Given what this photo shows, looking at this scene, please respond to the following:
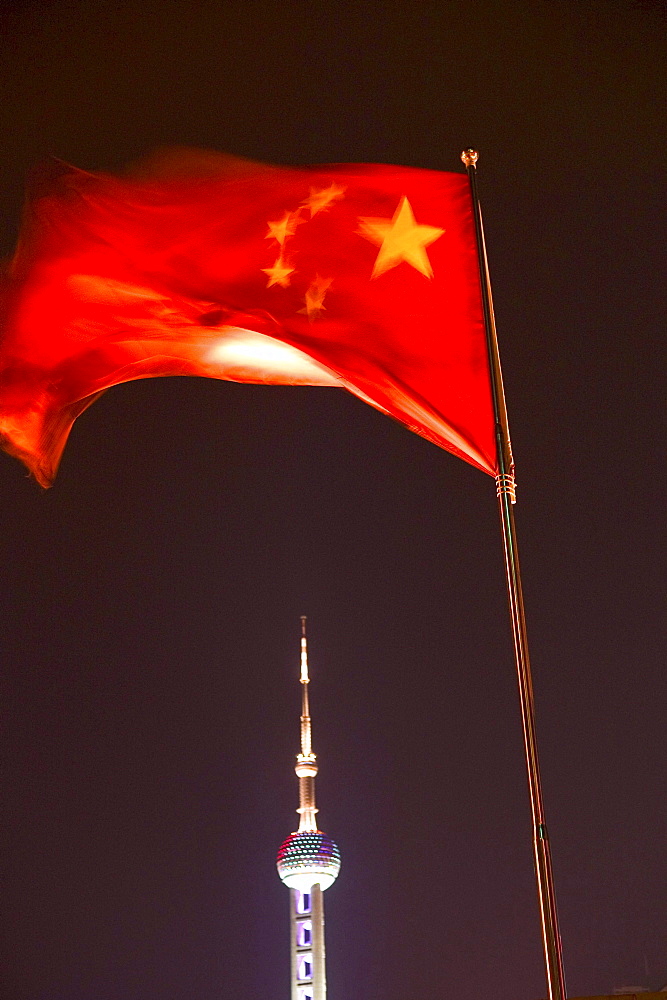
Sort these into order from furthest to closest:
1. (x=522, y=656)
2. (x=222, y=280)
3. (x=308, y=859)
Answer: (x=308, y=859), (x=222, y=280), (x=522, y=656)

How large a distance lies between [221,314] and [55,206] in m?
2.33

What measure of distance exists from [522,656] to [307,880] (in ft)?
414

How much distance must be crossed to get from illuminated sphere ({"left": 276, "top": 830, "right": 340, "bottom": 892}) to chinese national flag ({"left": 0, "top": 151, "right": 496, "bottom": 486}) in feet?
384

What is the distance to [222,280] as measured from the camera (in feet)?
47.9

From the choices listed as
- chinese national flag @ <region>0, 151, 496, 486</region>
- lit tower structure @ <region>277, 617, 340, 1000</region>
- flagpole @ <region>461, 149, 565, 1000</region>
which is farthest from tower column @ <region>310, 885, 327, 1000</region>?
flagpole @ <region>461, 149, 565, 1000</region>

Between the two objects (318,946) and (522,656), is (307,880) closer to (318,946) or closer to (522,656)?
(318,946)

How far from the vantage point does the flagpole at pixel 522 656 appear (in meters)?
9.56

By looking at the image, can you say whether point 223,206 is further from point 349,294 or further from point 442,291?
point 442,291

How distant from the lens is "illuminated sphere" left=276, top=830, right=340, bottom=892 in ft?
417

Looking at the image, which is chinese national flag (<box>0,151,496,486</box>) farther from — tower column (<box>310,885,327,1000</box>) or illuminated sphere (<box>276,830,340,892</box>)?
tower column (<box>310,885,327,1000</box>)

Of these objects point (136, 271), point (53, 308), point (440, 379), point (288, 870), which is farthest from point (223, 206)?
point (288, 870)

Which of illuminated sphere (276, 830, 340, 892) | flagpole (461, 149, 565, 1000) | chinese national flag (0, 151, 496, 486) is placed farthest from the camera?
Answer: illuminated sphere (276, 830, 340, 892)

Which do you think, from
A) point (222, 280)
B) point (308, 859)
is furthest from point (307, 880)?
point (222, 280)

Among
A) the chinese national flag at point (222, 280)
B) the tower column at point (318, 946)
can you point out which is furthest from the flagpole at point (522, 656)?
the tower column at point (318, 946)
